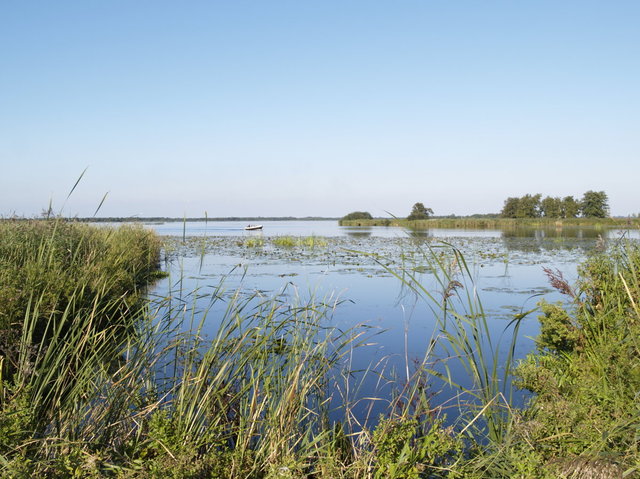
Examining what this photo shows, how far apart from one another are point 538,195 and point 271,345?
7945cm

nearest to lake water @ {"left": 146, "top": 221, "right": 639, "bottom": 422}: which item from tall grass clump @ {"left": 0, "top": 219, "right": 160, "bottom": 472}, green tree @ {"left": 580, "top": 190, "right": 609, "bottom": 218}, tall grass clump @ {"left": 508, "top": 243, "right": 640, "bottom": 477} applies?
tall grass clump @ {"left": 508, "top": 243, "right": 640, "bottom": 477}

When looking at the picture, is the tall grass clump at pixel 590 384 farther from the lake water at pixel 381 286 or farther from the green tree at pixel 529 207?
the green tree at pixel 529 207

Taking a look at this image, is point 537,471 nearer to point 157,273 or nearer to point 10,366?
point 10,366

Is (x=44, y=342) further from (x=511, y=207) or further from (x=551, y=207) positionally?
(x=511, y=207)

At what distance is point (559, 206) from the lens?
72812mm

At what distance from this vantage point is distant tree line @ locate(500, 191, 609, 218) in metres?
67.6

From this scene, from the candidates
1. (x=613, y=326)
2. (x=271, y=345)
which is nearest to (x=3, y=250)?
(x=271, y=345)

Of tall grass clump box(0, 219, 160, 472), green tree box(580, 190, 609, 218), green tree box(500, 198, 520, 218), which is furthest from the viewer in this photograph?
green tree box(500, 198, 520, 218)

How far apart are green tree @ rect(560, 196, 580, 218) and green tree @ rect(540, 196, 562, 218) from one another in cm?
43

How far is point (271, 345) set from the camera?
409 centimetres

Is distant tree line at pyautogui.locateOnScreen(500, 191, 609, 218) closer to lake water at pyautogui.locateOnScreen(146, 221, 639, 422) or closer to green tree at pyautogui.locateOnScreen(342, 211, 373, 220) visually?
green tree at pyautogui.locateOnScreen(342, 211, 373, 220)

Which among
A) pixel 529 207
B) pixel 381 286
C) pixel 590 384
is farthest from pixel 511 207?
pixel 590 384

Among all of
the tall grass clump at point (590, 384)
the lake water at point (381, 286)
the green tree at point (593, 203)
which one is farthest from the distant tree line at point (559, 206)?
the tall grass clump at point (590, 384)

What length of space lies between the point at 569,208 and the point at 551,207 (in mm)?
3123
